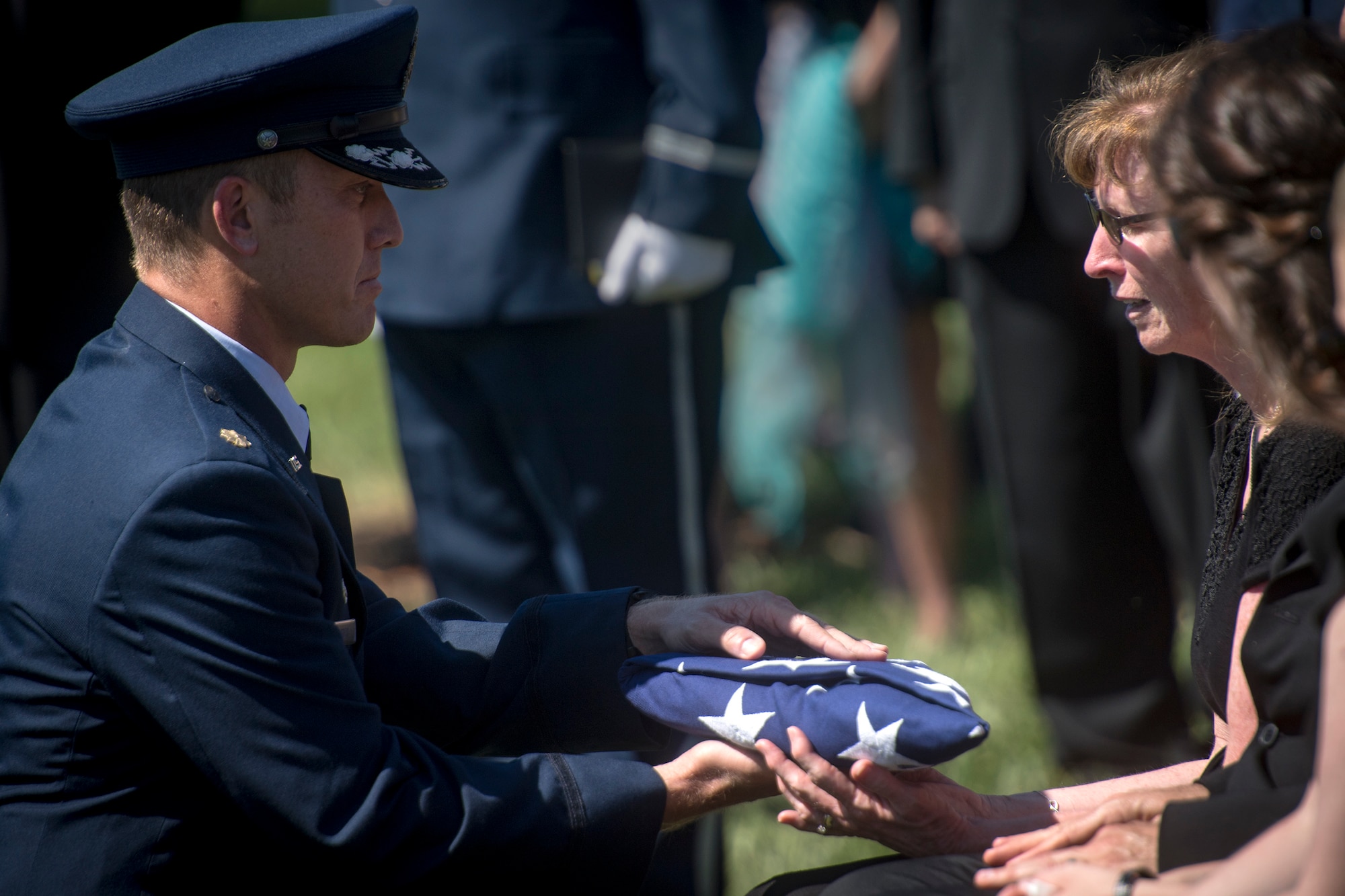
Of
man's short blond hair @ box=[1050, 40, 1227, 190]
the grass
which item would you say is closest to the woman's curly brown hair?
man's short blond hair @ box=[1050, 40, 1227, 190]

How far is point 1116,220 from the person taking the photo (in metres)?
1.85

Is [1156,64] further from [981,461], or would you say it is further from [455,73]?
[981,461]

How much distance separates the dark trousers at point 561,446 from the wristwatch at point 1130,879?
61.1 inches

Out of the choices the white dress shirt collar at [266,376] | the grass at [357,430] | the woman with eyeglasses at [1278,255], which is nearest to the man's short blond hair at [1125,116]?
the woman with eyeglasses at [1278,255]

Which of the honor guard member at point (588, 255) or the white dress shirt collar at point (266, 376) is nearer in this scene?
the white dress shirt collar at point (266, 376)

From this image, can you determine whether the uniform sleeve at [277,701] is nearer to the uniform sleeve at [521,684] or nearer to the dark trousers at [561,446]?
the uniform sleeve at [521,684]

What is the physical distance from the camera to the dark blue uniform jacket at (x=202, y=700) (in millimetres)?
1443

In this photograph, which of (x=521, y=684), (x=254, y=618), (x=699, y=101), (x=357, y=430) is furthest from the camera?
(x=357, y=430)

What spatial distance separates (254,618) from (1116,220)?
124 centimetres

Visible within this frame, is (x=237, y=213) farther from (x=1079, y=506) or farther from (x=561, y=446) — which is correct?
(x=1079, y=506)

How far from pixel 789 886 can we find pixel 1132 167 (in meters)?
1.07

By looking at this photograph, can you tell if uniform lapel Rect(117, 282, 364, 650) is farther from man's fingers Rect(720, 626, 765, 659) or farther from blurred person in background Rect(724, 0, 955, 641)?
blurred person in background Rect(724, 0, 955, 641)

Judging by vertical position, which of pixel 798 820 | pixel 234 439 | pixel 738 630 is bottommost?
pixel 798 820

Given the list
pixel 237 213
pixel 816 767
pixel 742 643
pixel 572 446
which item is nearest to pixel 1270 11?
pixel 572 446
